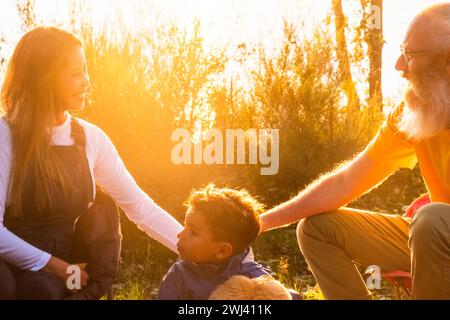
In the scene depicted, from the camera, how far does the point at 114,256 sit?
321 centimetres

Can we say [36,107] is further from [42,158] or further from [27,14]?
[27,14]

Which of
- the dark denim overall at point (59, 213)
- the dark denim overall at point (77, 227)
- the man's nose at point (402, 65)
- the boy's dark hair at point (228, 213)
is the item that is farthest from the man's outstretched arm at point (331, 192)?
the dark denim overall at point (59, 213)

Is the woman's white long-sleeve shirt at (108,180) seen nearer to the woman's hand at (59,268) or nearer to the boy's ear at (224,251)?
the woman's hand at (59,268)

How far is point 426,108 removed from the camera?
3.30 m

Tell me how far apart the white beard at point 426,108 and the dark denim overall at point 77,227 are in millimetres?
1276

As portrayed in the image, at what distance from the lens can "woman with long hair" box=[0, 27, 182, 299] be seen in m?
3.05

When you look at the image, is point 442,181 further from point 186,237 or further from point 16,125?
point 16,125

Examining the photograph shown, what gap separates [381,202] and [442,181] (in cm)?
387

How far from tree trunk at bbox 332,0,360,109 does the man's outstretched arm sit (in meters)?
3.74

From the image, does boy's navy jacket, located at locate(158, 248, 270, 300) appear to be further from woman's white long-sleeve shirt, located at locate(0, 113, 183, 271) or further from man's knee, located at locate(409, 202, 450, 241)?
man's knee, located at locate(409, 202, 450, 241)

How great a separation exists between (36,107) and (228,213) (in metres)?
0.90

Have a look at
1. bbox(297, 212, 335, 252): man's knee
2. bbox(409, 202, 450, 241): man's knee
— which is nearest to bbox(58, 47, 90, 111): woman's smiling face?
bbox(297, 212, 335, 252): man's knee

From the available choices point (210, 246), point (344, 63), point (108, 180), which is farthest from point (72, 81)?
point (344, 63)

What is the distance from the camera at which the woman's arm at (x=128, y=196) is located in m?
3.44
